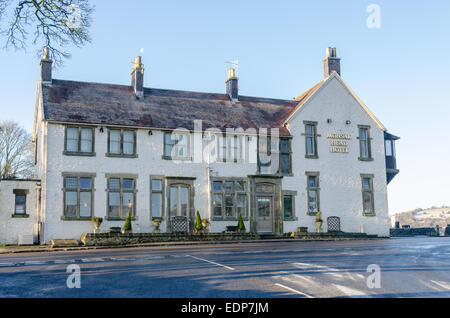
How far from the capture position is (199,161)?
31.0 metres

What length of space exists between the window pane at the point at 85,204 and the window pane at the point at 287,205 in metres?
12.0

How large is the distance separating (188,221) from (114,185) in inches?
187

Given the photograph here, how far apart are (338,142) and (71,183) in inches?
684

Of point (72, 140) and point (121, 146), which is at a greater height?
point (72, 140)

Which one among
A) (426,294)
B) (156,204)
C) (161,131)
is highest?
(161,131)

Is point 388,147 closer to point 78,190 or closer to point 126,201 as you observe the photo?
point 126,201

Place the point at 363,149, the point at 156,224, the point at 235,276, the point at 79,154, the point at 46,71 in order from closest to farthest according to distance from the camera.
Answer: the point at 235,276 < the point at 79,154 < the point at 156,224 < the point at 46,71 < the point at 363,149

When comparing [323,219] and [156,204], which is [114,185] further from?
[323,219]

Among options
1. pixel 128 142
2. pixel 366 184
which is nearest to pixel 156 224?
pixel 128 142

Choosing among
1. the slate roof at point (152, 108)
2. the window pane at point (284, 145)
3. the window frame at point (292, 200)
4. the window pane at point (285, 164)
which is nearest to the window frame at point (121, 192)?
the slate roof at point (152, 108)

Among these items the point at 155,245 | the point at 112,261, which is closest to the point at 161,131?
the point at 155,245

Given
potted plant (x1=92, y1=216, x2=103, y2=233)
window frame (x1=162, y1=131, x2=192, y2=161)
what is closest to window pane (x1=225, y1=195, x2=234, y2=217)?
window frame (x1=162, y1=131, x2=192, y2=161)
